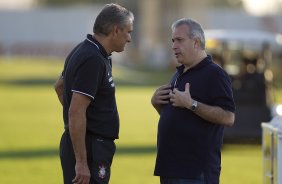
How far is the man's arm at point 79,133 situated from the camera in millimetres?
7062

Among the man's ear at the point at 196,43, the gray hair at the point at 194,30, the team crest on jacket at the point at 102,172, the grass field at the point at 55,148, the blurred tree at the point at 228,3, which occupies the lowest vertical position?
the blurred tree at the point at 228,3

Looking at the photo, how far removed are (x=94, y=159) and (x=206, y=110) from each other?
879 millimetres

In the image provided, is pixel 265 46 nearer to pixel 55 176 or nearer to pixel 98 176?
pixel 55 176

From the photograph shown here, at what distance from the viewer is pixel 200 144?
730 centimetres

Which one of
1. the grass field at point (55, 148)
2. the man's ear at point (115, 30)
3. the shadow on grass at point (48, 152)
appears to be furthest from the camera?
the shadow on grass at point (48, 152)

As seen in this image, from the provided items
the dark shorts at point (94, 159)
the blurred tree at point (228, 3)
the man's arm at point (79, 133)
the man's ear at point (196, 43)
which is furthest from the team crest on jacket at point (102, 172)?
the blurred tree at point (228, 3)

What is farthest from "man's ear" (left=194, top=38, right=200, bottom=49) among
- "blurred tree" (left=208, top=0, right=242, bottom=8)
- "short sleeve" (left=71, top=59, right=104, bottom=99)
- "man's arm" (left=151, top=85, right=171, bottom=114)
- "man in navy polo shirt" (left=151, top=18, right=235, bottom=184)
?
"blurred tree" (left=208, top=0, right=242, bottom=8)

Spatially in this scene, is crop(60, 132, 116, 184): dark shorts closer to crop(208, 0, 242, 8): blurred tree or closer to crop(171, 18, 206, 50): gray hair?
crop(171, 18, 206, 50): gray hair

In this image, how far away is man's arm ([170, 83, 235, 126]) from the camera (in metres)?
7.20

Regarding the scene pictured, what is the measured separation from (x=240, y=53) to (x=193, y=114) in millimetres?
15522

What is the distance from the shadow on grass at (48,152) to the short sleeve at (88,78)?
949 centimetres

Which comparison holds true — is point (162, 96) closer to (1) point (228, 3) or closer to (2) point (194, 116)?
(2) point (194, 116)

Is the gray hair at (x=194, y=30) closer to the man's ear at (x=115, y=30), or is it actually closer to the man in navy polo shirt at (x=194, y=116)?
the man in navy polo shirt at (x=194, y=116)

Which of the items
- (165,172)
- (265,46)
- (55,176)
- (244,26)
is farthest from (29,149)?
(244,26)
